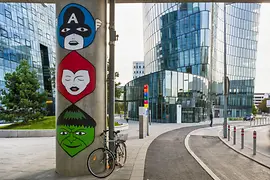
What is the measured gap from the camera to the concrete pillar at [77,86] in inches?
283

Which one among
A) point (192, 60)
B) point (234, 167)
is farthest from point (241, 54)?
point (234, 167)

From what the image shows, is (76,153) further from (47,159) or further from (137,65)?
(137,65)

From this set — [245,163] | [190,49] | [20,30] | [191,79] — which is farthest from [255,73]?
[245,163]

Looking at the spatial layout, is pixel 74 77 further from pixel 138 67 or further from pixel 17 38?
pixel 138 67

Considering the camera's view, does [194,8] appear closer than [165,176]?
No

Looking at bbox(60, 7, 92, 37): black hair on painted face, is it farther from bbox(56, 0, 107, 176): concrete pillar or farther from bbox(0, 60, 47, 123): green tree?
bbox(0, 60, 47, 123): green tree

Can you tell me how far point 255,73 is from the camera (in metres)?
84.4

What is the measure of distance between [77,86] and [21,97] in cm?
1555

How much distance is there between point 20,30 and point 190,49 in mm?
32652

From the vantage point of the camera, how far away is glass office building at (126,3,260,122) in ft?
134

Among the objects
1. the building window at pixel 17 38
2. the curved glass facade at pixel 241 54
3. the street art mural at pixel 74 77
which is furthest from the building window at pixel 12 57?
the curved glass facade at pixel 241 54

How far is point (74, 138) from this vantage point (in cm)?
717

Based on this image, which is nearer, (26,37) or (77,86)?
(77,86)

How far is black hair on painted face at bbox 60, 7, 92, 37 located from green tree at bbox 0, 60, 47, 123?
49.4ft
